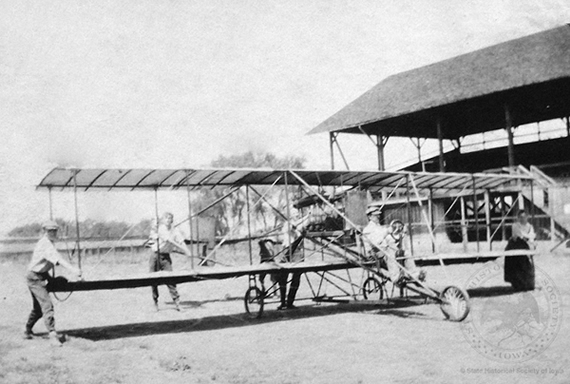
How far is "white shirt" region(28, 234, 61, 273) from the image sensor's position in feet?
27.1

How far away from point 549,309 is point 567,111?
1991cm

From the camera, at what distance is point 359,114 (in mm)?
27031

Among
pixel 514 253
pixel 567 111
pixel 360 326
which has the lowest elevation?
pixel 360 326

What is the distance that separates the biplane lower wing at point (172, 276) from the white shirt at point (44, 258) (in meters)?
0.33

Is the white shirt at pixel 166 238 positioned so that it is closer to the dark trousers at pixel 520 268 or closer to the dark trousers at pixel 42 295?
the dark trousers at pixel 42 295

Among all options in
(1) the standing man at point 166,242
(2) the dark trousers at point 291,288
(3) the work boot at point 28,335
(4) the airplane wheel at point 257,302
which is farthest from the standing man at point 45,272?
(2) the dark trousers at point 291,288

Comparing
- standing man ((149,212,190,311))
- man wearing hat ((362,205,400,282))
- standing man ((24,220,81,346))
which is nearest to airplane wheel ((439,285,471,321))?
man wearing hat ((362,205,400,282))

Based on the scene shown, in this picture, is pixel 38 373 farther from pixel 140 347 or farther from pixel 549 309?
pixel 549 309

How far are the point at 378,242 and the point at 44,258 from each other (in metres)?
5.88

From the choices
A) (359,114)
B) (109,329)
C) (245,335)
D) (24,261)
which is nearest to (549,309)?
(245,335)

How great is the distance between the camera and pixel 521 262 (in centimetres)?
1245

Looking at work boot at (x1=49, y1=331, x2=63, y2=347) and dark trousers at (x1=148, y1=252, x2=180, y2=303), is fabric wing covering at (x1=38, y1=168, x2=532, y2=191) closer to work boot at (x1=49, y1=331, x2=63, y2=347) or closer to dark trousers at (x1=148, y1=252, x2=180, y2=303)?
dark trousers at (x1=148, y1=252, x2=180, y2=303)

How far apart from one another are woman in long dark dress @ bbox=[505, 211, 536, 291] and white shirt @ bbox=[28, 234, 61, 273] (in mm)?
9673

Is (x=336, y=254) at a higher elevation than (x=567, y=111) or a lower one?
lower
